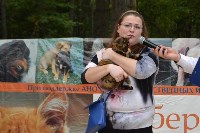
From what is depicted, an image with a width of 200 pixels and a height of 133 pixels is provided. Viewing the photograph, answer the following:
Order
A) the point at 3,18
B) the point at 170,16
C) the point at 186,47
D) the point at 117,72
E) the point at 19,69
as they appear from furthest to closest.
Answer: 1. the point at 170,16
2. the point at 3,18
3. the point at 19,69
4. the point at 186,47
5. the point at 117,72

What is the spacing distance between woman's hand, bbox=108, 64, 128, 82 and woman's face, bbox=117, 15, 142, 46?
0.76 ft

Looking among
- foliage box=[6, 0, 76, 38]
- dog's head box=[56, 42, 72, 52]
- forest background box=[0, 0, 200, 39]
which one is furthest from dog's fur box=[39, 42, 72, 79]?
foliage box=[6, 0, 76, 38]

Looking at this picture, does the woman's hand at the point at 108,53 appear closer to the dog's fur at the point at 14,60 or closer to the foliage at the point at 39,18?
the dog's fur at the point at 14,60

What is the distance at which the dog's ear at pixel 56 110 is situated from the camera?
20.4 ft

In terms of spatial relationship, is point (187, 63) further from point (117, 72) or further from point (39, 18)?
point (39, 18)

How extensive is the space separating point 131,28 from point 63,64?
11.4 feet

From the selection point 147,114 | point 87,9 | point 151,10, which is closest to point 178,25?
point 151,10

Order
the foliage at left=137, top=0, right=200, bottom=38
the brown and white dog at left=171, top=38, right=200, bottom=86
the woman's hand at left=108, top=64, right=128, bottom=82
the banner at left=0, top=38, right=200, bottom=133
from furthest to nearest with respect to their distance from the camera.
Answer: the foliage at left=137, top=0, right=200, bottom=38, the banner at left=0, top=38, right=200, bottom=133, the brown and white dog at left=171, top=38, right=200, bottom=86, the woman's hand at left=108, top=64, right=128, bottom=82

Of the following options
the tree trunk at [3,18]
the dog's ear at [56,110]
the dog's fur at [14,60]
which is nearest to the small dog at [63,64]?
the dog's ear at [56,110]

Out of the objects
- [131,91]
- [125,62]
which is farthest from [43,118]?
[125,62]

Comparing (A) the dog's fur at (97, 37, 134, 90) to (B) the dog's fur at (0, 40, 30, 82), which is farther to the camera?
(B) the dog's fur at (0, 40, 30, 82)

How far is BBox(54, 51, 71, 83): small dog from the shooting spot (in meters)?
6.21

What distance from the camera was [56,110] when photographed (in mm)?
6219

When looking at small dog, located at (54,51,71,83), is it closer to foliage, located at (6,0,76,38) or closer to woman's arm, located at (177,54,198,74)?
woman's arm, located at (177,54,198,74)
